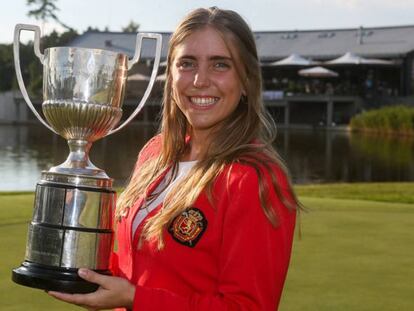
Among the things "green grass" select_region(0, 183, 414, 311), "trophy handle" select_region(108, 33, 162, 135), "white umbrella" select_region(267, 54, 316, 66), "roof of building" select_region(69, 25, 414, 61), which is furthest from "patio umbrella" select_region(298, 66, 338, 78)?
"trophy handle" select_region(108, 33, 162, 135)

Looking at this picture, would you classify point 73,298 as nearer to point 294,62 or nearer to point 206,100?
point 206,100

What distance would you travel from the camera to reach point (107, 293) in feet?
6.80

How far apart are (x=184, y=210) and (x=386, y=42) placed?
5118 cm

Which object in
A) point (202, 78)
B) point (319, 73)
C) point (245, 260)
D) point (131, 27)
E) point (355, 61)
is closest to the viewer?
point (245, 260)

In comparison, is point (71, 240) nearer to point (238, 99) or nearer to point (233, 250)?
point (233, 250)

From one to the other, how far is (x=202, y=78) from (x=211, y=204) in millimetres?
342

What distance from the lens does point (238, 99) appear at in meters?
2.29

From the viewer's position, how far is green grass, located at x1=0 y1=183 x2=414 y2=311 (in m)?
4.28

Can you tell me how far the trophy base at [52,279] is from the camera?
2.10 meters

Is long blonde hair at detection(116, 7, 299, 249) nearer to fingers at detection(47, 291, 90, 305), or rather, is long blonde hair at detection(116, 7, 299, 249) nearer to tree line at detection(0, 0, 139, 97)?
fingers at detection(47, 291, 90, 305)

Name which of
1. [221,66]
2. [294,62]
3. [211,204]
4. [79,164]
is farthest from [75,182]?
[294,62]

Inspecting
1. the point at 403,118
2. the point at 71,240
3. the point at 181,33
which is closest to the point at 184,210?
the point at 71,240

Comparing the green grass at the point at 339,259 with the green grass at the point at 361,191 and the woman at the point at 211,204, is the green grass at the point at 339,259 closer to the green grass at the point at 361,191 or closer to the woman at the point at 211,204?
the woman at the point at 211,204

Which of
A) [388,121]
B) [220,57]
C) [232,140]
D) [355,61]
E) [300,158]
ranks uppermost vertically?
[355,61]
